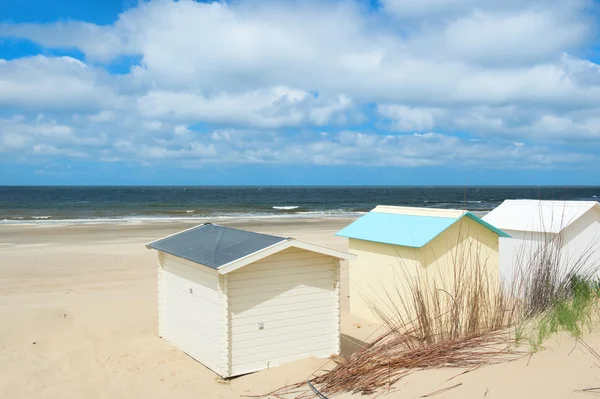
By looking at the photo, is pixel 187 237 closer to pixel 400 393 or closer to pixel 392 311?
pixel 392 311

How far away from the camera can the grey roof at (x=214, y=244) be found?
7719mm

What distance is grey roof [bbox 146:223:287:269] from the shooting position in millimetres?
7719

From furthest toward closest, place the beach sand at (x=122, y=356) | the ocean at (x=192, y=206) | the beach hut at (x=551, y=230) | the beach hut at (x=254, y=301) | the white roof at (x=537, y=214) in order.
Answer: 1. the ocean at (x=192, y=206)
2. the white roof at (x=537, y=214)
3. the beach hut at (x=551, y=230)
4. the beach hut at (x=254, y=301)
5. the beach sand at (x=122, y=356)

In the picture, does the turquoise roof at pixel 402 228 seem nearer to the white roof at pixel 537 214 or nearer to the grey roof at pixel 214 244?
the white roof at pixel 537 214

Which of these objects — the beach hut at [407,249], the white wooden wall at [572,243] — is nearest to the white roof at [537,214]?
the white wooden wall at [572,243]

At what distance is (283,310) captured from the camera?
800cm

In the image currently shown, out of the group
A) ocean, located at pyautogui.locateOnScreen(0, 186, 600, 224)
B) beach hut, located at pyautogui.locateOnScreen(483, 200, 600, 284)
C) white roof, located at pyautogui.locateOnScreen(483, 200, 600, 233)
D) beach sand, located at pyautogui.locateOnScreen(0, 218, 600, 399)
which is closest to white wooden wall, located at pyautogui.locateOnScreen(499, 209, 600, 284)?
beach hut, located at pyautogui.locateOnScreen(483, 200, 600, 284)

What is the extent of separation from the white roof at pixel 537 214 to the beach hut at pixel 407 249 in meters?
1.69

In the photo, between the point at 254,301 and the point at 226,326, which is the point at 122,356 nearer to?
the point at 226,326

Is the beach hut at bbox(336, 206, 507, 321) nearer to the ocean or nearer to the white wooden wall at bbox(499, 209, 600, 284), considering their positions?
the white wooden wall at bbox(499, 209, 600, 284)

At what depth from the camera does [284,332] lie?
801cm

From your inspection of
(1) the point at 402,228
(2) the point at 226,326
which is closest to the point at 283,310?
(2) the point at 226,326

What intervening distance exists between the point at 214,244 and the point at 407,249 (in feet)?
12.2

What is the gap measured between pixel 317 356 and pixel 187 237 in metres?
3.16
